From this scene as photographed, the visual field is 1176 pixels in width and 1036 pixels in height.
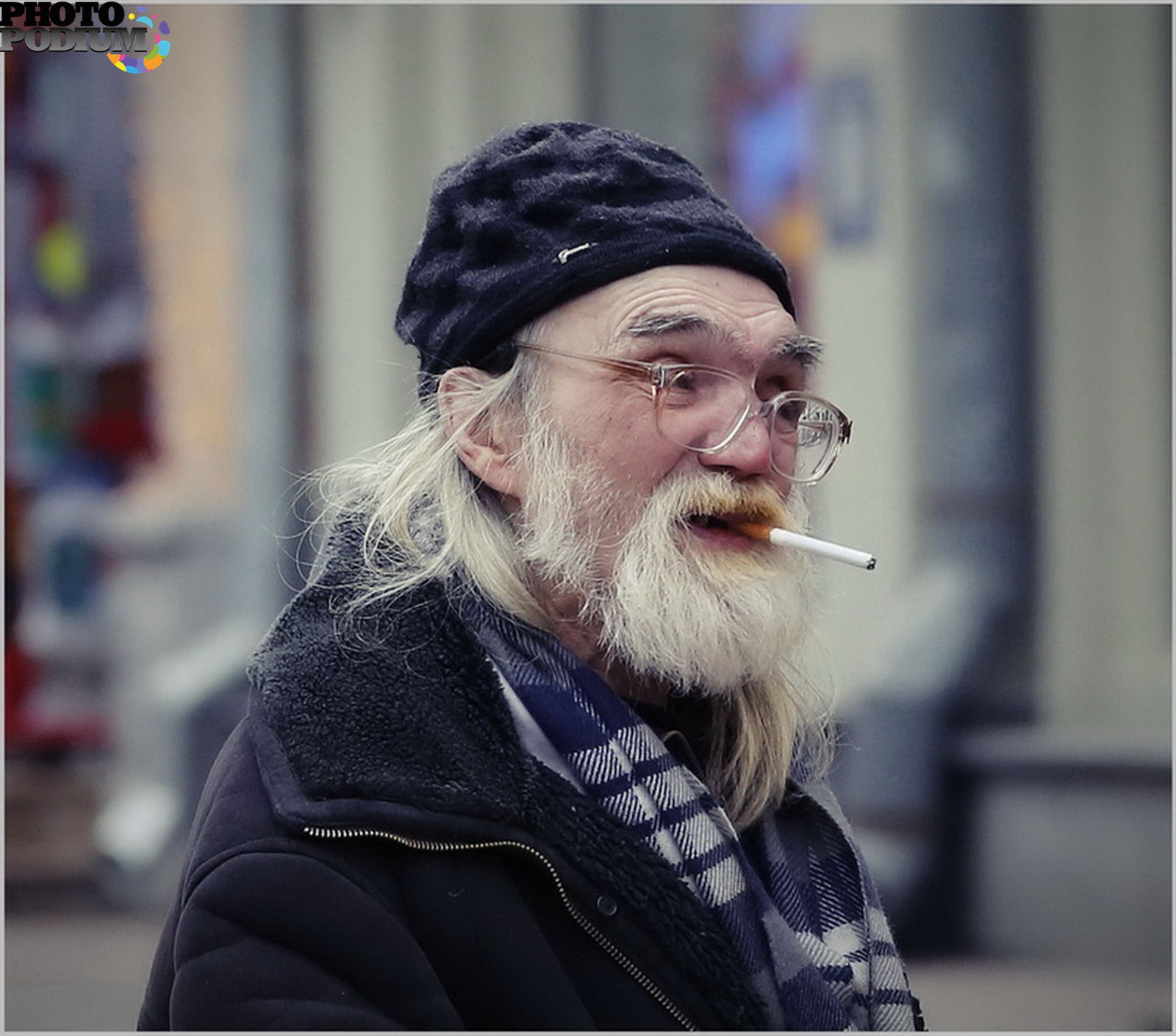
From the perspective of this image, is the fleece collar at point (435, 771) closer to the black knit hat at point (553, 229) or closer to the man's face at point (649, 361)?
the man's face at point (649, 361)

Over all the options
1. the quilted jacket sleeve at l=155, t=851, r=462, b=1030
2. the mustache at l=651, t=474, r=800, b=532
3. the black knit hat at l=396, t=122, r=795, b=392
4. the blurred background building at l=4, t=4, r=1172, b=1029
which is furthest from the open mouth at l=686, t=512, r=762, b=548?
the blurred background building at l=4, t=4, r=1172, b=1029

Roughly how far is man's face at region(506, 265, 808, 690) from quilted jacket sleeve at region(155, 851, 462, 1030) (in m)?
0.54

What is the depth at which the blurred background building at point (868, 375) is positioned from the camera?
19.3 ft

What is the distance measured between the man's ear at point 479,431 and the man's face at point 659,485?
0.16ft

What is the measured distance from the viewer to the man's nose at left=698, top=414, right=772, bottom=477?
199cm

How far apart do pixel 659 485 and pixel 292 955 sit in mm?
748

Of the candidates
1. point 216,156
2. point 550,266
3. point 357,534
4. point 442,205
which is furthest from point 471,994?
point 216,156

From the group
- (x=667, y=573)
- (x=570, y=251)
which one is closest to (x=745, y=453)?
(x=667, y=573)

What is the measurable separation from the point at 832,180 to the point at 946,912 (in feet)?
9.40

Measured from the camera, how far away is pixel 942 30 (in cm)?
Answer: 596

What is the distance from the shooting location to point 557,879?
5.63ft

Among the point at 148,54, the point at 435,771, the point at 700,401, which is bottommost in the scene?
the point at 435,771

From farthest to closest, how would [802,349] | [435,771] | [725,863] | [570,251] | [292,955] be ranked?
1. [802,349]
2. [570,251]
3. [725,863]
4. [435,771]
5. [292,955]

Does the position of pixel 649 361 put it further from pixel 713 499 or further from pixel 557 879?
pixel 557 879
